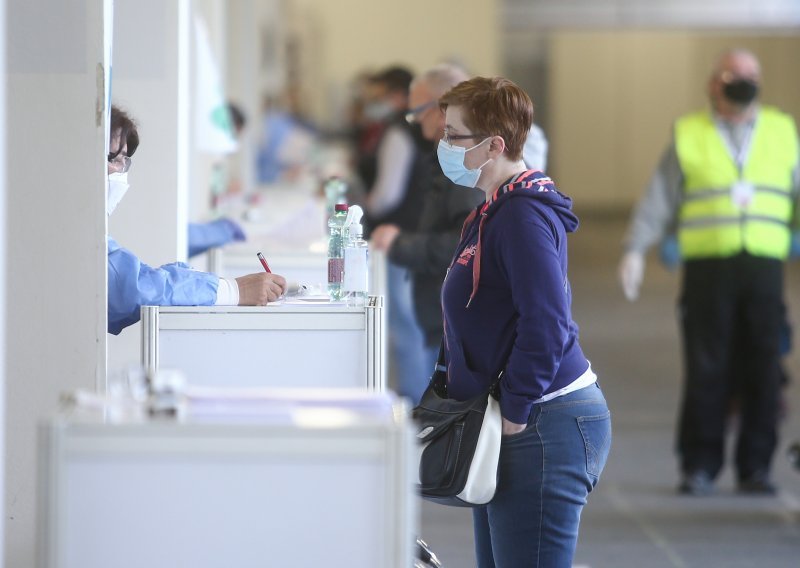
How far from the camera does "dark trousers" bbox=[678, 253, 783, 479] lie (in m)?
5.28

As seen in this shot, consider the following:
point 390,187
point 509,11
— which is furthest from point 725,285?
point 509,11

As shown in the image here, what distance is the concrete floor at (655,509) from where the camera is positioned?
447cm

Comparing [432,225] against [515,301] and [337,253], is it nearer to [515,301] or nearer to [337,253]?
[337,253]

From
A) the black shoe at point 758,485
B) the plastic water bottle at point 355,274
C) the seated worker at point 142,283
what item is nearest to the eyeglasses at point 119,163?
the seated worker at point 142,283

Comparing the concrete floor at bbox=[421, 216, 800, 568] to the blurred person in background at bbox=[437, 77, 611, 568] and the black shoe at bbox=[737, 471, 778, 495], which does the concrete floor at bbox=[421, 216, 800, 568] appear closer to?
the black shoe at bbox=[737, 471, 778, 495]

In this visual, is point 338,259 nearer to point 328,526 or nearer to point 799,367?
point 328,526

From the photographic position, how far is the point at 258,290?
3146mm

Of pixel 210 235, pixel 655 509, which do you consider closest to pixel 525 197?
pixel 210 235

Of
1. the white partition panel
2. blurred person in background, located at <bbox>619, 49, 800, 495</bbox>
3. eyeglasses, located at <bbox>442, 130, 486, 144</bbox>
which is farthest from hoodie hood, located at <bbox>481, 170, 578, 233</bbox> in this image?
blurred person in background, located at <bbox>619, 49, 800, 495</bbox>

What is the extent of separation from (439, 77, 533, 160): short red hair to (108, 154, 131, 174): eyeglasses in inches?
34.8

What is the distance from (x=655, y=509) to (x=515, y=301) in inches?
112

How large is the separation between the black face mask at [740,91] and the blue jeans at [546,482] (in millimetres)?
2989

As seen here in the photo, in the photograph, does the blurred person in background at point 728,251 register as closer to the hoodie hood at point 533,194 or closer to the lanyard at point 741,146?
the lanyard at point 741,146

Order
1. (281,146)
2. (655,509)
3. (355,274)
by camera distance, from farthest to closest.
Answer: (281,146) < (655,509) < (355,274)
